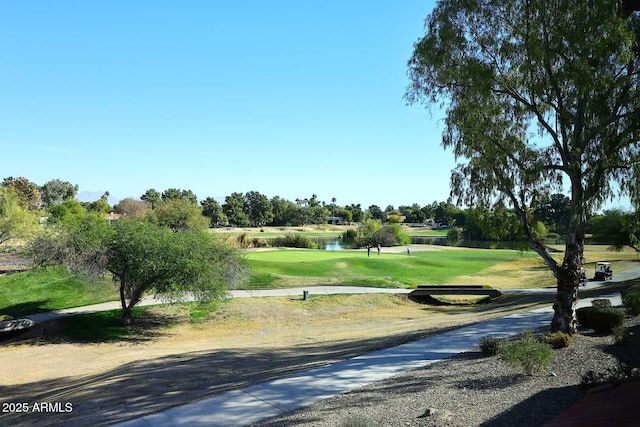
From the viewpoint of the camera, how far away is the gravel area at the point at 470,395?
6.88 m

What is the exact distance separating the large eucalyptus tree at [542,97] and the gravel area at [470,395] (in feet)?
11.1

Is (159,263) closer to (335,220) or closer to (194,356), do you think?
(194,356)

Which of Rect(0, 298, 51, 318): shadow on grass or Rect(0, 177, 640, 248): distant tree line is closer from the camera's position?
Rect(0, 177, 640, 248): distant tree line

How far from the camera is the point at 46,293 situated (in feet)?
90.3

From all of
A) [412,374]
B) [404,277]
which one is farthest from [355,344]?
[404,277]

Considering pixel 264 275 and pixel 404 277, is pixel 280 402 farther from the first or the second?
pixel 404 277

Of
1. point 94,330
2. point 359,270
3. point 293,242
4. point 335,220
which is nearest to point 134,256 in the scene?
point 94,330

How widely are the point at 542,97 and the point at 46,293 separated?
Result: 92.0 feet

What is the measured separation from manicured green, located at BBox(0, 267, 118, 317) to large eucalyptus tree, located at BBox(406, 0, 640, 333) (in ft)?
60.1

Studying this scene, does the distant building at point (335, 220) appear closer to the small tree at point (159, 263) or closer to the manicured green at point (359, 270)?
the manicured green at point (359, 270)

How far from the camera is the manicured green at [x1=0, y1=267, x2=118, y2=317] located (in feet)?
80.8

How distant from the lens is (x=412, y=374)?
10.0 m

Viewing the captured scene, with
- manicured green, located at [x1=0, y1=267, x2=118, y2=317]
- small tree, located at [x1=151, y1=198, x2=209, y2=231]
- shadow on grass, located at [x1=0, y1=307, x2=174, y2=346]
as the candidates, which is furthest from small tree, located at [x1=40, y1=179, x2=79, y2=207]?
shadow on grass, located at [x1=0, y1=307, x2=174, y2=346]

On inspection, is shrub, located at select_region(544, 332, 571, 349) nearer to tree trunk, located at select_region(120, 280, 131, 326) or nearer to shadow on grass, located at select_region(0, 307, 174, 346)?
shadow on grass, located at select_region(0, 307, 174, 346)
